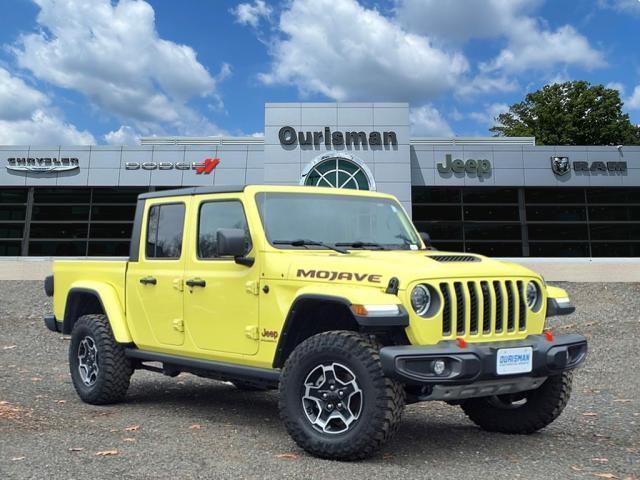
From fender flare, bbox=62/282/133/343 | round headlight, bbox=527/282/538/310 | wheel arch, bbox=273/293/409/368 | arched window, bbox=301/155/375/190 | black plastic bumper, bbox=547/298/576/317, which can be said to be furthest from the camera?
arched window, bbox=301/155/375/190

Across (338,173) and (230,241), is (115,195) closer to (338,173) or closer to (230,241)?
(338,173)

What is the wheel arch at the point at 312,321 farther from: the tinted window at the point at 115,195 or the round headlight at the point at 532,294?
the tinted window at the point at 115,195

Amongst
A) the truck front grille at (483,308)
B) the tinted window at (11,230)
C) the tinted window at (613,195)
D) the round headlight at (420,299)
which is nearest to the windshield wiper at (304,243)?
the round headlight at (420,299)

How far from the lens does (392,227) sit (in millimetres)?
5953

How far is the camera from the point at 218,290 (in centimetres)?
546

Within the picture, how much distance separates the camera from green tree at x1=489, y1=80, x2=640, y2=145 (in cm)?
5041

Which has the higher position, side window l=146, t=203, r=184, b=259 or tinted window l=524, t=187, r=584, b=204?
tinted window l=524, t=187, r=584, b=204

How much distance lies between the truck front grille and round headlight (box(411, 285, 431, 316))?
96 millimetres

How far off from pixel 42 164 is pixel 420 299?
109ft

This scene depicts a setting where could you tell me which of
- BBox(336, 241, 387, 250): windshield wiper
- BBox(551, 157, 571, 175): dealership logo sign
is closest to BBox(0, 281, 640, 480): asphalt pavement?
BBox(336, 241, 387, 250): windshield wiper

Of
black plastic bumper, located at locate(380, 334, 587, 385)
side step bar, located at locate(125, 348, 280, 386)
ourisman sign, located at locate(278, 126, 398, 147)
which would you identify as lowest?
side step bar, located at locate(125, 348, 280, 386)

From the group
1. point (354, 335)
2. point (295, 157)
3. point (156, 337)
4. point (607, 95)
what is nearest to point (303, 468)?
point (354, 335)

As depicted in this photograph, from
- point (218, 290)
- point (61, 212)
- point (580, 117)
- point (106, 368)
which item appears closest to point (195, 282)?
point (218, 290)

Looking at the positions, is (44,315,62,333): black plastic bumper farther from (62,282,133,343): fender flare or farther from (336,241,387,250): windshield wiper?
(336,241,387,250): windshield wiper
